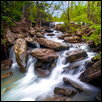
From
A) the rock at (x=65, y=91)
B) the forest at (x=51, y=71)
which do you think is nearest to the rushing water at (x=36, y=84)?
the forest at (x=51, y=71)

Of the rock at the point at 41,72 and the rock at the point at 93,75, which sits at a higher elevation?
the rock at the point at 93,75

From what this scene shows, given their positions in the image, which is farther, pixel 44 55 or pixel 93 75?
pixel 44 55

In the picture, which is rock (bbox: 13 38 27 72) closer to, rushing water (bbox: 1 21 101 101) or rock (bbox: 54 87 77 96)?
rushing water (bbox: 1 21 101 101)

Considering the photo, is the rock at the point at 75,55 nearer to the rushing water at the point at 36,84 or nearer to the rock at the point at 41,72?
the rushing water at the point at 36,84

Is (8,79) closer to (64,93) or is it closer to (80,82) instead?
(64,93)

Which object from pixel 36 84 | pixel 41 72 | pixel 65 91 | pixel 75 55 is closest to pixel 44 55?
pixel 41 72

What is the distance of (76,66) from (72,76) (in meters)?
0.87

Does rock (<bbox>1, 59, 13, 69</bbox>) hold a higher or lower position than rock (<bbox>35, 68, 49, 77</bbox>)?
higher

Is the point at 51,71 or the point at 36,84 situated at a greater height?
the point at 51,71

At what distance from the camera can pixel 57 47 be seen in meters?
8.85

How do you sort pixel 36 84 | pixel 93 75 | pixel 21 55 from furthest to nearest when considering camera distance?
pixel 21 55
pixel 36 84
pixel 93 75

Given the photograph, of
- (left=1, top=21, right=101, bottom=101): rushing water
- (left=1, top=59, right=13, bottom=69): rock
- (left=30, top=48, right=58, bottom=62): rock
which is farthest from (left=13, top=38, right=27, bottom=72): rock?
(left=1, top=59, right=13, bottom=69): rock

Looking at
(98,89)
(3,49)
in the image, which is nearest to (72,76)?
(98,89)

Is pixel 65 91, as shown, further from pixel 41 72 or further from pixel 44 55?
pixel 44 55
